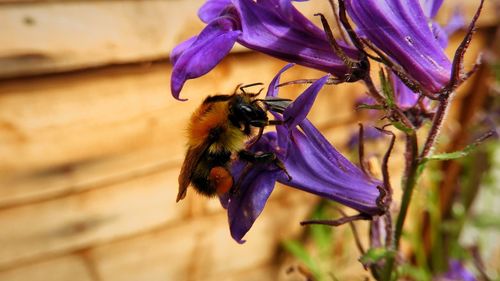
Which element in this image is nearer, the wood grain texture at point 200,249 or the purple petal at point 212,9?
the purple petal at point 212,9

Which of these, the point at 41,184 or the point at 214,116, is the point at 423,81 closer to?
the point at 214,116

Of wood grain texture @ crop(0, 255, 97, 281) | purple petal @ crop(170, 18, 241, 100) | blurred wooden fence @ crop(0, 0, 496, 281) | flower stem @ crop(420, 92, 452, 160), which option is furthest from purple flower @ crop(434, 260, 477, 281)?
purple petal @ crop(170, 18, 241, 100)

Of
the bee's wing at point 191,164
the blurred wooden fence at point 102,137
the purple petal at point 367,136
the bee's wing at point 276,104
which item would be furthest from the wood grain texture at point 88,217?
the bee's wing at point 276,104

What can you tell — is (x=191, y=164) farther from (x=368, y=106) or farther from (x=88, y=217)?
(x=88, y=217)

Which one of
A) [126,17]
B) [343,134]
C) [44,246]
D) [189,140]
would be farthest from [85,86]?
[343,134]

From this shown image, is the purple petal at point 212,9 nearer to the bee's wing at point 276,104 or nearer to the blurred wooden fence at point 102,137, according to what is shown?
the bee's wing at point 276,104

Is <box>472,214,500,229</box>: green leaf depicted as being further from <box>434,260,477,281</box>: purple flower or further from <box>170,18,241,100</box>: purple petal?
<box>170,18,241,100</box>: purple petal

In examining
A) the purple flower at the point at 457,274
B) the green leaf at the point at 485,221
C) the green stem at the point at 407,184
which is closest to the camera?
the green stem at the point at 407,184
